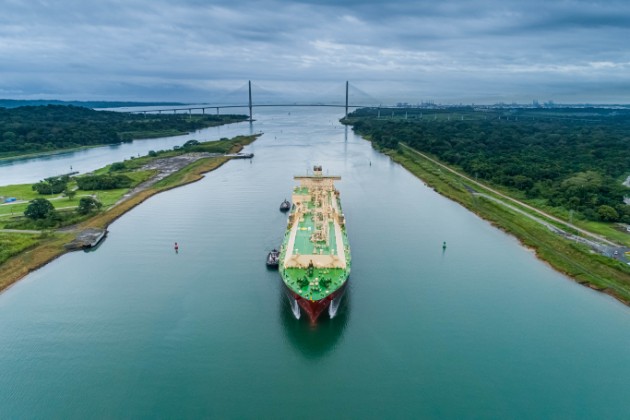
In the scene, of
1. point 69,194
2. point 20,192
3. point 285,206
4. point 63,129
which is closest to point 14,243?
point 69,194

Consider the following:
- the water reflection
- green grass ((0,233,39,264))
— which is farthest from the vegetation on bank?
green grass ((0,233,39,264))

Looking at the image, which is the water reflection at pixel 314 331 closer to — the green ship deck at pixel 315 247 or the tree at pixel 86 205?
the green ship deck at pixel 315 247

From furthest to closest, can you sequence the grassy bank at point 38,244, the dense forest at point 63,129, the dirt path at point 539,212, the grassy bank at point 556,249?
the dense forest at point 63,129 < the dirt path at point 539,212 < the grassy bank at point 38,244 < the grassy bank at point 556,249

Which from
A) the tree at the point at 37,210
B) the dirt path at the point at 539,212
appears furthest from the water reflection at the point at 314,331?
the tree at the point at 37,210

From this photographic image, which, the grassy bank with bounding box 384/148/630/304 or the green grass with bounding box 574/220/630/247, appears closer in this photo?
the grassy bank with bounding box 384/148/630/304

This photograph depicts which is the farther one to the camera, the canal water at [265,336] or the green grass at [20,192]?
the green grass at [20,192]

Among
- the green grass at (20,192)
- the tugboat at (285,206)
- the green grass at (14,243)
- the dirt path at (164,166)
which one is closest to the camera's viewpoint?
the green grass at (14,243)

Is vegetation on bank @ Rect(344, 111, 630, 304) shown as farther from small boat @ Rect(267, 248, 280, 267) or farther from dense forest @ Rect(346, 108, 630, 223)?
small boat @ Rect(267, 248, 280, 267)
